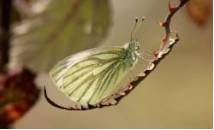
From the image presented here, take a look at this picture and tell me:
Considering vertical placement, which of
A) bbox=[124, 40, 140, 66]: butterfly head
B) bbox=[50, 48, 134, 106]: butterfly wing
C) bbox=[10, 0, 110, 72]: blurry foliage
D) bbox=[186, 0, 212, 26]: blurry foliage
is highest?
bbox=[124, 40, 140, 66]: butterfly head

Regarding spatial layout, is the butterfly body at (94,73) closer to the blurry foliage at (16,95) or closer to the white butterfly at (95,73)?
the white butterfly at (95,73)

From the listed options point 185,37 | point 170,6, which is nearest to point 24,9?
point 170,6

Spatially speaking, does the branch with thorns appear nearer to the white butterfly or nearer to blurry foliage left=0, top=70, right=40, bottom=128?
the white butterfly

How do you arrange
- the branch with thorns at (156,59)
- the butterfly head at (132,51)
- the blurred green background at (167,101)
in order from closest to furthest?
1. the branch with thorns at (156,59)
2. the butterfly head at (132,51)
3. the blurred green background at (167,101)

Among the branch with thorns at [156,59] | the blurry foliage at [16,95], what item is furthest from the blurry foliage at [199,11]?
the branch with thorns at [156,59]

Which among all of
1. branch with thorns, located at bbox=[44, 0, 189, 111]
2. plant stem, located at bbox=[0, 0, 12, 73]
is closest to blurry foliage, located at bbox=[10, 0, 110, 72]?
plant stem, located at bbox=[0, 0, 12, 73]

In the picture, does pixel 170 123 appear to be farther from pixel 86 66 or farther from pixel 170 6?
pixel 170 6
